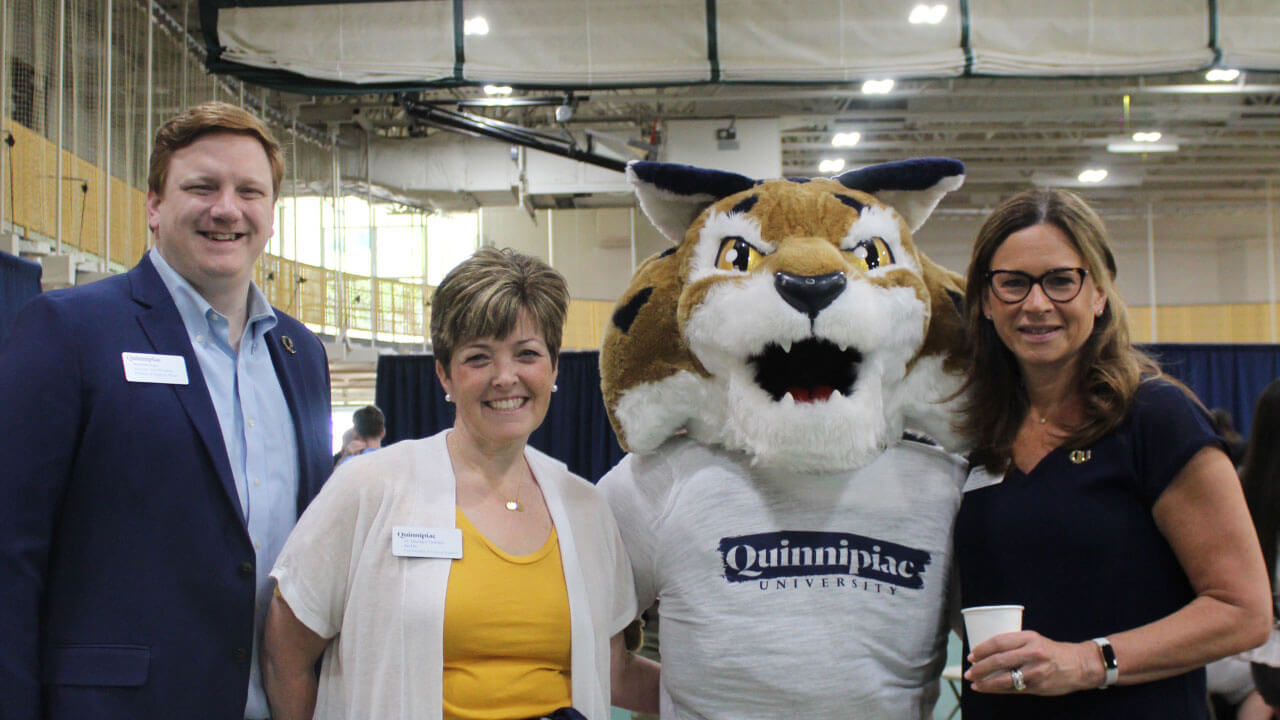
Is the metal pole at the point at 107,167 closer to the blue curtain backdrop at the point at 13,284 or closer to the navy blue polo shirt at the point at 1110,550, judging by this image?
the blue curtain backdrop at the point at 13,284

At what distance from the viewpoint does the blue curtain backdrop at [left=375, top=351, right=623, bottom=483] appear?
9523 mm

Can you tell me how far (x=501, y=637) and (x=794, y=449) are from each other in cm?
57

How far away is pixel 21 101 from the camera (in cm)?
599

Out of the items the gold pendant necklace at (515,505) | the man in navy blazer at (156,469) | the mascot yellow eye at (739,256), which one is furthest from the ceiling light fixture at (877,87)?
the man in navy blazer at (156,469)

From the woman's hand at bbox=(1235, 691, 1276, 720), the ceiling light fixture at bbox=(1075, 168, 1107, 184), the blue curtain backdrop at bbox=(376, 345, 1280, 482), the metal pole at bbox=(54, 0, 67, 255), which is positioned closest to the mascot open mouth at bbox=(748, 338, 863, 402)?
the woman's hand at bbox=(1235, 691, 1276, 720)

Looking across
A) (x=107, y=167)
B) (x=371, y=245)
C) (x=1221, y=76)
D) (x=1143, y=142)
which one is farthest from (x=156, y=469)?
(x=1143, y=142)

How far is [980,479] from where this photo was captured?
1593 millimetres

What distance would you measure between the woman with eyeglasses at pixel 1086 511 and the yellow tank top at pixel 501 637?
617mm

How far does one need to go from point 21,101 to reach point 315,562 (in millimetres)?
5943

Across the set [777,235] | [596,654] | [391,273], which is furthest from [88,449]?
[391,273]

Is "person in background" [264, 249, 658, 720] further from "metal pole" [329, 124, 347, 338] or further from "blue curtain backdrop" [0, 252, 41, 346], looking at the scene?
"metal pole" [329, 124, 347, 338]

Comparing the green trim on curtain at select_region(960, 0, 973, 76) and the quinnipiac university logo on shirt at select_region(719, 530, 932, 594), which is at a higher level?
the green trim on curtain at select_region(960, 0, 973, 76)

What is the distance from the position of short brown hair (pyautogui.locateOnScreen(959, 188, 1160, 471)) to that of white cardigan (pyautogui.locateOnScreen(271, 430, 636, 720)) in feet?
2.31

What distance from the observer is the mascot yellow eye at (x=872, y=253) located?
5.81 ft
